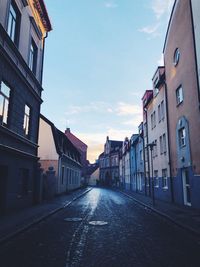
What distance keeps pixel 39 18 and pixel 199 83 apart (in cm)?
1193

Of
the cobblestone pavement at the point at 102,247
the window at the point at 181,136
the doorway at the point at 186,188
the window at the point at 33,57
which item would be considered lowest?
the cobblestone pavement at the point at 102,247

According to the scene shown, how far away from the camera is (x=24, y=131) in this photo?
15086 millimetres

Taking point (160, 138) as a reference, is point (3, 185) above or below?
below

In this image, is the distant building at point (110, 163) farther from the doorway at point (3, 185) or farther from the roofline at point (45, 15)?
the doorway at point (3, 185)

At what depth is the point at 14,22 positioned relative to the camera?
13508 millimetres

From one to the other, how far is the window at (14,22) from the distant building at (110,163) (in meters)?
60.0

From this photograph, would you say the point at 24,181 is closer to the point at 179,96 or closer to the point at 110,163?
the point at 179,96

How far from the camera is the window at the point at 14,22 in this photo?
12891 mm

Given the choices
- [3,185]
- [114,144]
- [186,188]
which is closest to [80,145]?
[114,144]

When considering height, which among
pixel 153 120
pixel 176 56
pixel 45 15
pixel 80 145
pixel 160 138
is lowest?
pixel 160 138

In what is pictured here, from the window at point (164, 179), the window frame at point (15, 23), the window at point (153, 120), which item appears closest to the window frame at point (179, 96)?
the window at point (164, 179)

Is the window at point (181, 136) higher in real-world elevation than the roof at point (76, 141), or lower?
lower

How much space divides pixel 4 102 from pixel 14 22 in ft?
15.6

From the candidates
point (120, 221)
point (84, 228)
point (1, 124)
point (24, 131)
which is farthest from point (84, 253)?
point (24, 131)
